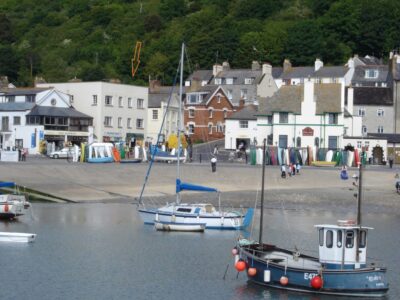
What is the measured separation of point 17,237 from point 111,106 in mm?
67110

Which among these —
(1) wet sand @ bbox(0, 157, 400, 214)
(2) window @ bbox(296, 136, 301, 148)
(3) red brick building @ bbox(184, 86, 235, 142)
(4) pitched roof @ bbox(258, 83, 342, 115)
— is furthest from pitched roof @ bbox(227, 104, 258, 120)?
(1) wet sand @ bbox(0, 157, 400, 214)

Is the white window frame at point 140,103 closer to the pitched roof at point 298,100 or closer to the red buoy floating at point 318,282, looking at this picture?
the pitched roof at point 298,100

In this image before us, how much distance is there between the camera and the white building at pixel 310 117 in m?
95.2

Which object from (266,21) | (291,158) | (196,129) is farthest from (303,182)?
(266,21)

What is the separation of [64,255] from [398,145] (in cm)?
5805

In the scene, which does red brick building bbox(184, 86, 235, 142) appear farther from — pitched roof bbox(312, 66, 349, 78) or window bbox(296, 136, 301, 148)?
window bbox(296, 136, 301, 148)

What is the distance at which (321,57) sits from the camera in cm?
15338

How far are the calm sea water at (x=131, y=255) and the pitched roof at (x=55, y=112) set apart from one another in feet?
147

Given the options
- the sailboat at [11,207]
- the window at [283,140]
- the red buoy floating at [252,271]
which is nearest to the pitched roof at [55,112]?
the window at [283,140]

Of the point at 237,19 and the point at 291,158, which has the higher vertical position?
the point at 237,19

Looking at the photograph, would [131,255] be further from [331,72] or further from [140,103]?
[331,72]

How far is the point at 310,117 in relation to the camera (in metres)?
95.8

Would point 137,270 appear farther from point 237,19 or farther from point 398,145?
point 237,19

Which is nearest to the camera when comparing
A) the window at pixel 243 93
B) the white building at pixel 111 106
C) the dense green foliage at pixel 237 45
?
the white building at pixel 111 106
